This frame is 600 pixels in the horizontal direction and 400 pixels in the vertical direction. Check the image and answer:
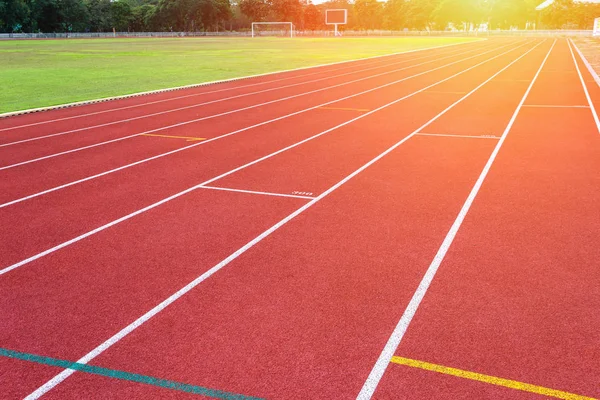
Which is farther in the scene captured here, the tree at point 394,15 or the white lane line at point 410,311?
the tree at point 394,15

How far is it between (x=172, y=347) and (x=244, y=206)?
11.2 feet

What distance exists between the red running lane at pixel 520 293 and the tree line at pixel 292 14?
345ft

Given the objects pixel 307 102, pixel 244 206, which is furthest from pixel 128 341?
pixel 307 102

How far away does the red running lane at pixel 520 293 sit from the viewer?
385cm

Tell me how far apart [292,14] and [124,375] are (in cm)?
14760

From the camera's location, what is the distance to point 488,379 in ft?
12.2

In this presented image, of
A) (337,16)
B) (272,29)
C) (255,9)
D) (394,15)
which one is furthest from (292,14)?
(337,16)

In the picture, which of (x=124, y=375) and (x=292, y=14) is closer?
(x=124, y=375)

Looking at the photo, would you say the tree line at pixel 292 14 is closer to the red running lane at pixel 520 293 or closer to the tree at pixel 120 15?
the tree at pixel 120 15

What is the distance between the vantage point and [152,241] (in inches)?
243

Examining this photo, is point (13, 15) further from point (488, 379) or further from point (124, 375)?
point (488, 379)

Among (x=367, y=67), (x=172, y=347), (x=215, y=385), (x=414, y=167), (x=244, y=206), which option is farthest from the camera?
(x=367, y=67)

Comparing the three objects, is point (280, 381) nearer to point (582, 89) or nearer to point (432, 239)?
point (432, 239)

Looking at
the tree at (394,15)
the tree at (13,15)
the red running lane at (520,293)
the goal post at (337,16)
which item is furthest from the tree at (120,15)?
the red running lane at (520,293)
